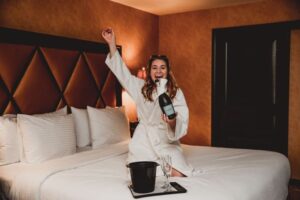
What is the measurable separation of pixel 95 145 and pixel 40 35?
48.6 inches

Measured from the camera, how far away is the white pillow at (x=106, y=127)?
3.40m

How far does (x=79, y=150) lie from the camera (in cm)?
328

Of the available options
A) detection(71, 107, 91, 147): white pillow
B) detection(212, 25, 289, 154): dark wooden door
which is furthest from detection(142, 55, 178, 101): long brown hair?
detection(212, 25, 289, 154): dark wooden door

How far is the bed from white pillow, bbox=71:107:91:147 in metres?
0.01

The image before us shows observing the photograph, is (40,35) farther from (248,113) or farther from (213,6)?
(248,113)

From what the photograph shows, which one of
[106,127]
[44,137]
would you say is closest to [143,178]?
[44,137]

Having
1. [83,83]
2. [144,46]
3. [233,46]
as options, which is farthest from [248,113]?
[83,83]

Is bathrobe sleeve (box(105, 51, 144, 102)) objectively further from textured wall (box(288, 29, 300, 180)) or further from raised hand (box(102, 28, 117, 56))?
textured wall (box(288, 29, 300, 180))

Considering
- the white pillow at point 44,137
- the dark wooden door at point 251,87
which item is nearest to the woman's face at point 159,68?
the white pillow at point 44,137

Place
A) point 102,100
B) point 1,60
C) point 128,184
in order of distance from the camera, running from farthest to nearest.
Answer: point 102,100
point 1,60
point 128,184

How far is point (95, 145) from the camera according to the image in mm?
3363

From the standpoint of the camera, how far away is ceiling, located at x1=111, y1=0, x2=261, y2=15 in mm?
4516

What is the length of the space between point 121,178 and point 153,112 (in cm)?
69

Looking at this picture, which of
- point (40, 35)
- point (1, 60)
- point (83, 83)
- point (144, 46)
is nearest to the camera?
point (1, 60)
